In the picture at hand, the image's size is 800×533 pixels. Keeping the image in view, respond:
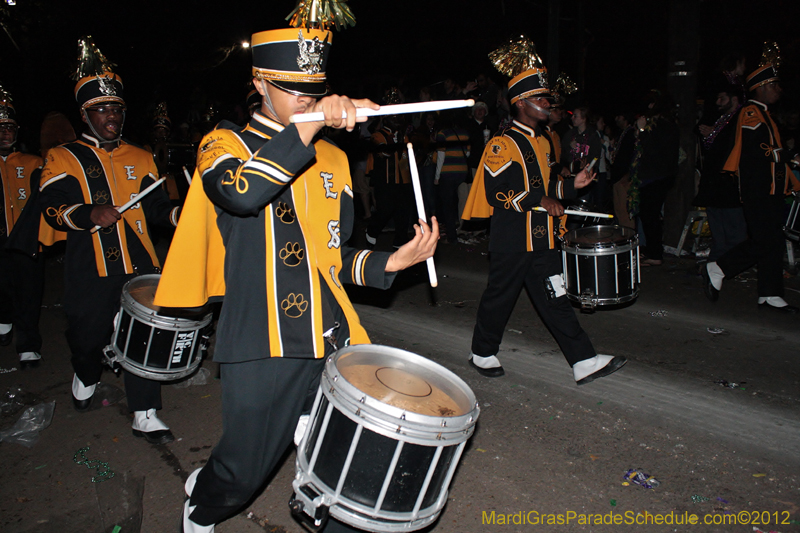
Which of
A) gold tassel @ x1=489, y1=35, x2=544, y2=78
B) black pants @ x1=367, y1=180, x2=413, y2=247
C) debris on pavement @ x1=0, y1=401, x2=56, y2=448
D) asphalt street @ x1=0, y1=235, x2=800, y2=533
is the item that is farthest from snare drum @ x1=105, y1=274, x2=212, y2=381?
black pants @ x1=367, y1=180, x2=413, y2=247

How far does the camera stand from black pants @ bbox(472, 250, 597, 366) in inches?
176

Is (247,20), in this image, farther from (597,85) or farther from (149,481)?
(149,481)

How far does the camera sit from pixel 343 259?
252 cm

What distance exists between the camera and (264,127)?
223 centimetres

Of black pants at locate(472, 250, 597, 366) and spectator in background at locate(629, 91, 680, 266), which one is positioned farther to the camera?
spectator in background at locate(629, 91, 680, 266)

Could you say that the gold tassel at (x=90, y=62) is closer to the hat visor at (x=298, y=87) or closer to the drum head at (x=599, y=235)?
the hat visor at (x=298, y=87)

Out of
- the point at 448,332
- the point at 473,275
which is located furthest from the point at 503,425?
the point at 473,275

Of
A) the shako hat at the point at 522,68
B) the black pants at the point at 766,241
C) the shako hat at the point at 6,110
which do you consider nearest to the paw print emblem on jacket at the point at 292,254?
the shako hat at the point at 522,68

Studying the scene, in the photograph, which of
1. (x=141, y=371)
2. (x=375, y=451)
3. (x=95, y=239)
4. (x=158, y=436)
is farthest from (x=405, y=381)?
(x=95, y=239)

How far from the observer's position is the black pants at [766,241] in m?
6.05

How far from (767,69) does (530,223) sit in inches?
148

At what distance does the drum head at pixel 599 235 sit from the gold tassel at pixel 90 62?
3682 mm

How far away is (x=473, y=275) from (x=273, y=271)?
6243 mm

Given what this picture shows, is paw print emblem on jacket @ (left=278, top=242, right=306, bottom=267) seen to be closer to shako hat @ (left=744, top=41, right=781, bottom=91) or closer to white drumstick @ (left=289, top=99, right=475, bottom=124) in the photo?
white drumstick @ (left=289, top=99, right=475, bottom=124)
